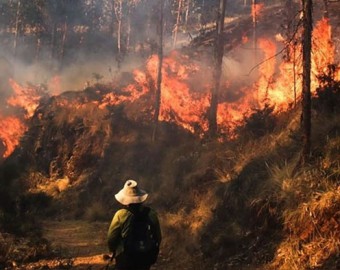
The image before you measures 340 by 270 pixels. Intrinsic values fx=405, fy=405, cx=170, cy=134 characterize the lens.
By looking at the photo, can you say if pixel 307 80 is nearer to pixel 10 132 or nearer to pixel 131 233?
pixel 131 233

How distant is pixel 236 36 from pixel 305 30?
23.3 meters

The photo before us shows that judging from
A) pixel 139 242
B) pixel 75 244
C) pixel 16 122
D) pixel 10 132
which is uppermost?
pixel 139 242

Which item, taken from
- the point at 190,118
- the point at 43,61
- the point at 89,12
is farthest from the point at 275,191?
the point at 89,12

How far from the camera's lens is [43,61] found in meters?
52.1

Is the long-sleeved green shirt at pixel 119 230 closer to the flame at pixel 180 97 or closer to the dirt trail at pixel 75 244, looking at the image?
the dirt trail at pixel 75 244

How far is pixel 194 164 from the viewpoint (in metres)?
15.3

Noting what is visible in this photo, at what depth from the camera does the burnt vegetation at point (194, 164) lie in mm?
8234

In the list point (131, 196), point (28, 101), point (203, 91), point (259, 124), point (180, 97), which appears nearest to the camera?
point (131, 196)

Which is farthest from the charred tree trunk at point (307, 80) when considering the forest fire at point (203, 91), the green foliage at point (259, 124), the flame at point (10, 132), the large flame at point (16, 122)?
the flame at point (10, 132)

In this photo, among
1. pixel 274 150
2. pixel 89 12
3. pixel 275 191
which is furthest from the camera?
pixel 89 12

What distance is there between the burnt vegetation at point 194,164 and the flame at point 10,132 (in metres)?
0.14

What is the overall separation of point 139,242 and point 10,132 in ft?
73.5

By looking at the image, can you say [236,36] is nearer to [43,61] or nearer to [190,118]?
[190,118]

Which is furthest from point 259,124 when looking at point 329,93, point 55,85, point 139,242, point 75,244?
point 55,85
